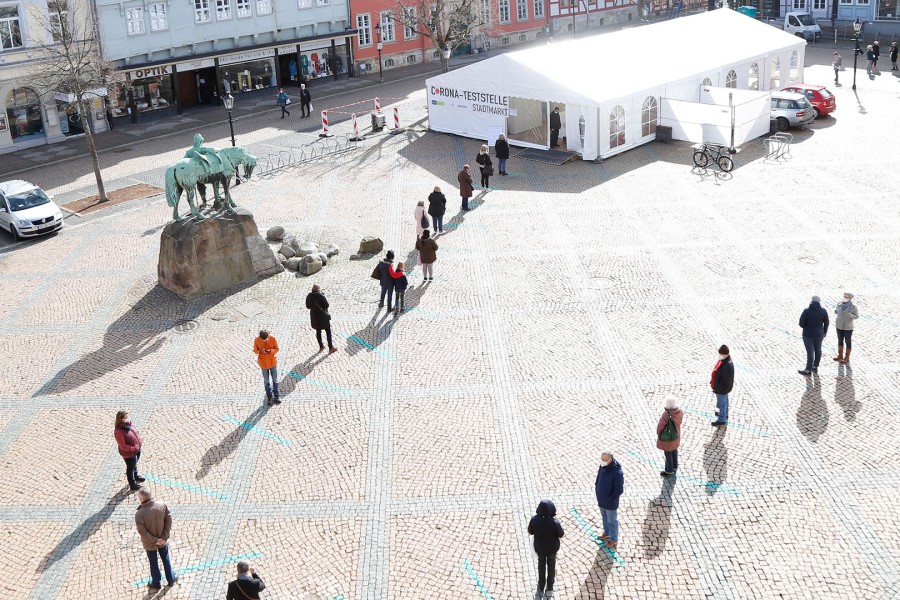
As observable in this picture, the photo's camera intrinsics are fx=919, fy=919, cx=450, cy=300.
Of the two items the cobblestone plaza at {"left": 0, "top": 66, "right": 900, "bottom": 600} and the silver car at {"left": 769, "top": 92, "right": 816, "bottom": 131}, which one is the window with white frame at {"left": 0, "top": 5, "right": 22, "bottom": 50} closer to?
the cobblestone plaza at {"left": 0, "top": 66, "right": 900, "bottom": 600}

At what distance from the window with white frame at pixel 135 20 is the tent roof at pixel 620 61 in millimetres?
15144

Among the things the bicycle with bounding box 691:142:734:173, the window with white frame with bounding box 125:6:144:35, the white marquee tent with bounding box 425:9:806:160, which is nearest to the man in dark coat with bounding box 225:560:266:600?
the bicycle with bounding box 691:142:734:173

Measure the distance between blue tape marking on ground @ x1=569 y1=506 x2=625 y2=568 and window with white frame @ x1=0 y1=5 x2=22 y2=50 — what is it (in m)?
34.1

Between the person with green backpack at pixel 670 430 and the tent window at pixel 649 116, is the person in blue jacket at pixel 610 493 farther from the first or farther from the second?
the tent window at pixel 649 116

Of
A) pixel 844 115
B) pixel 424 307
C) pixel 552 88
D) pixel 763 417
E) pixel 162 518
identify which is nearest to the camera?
pixel 162 518

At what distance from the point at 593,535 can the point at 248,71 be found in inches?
1592

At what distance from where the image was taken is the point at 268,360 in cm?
1641

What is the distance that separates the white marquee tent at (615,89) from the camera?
104 ft

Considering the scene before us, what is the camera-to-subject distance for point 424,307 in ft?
67.7

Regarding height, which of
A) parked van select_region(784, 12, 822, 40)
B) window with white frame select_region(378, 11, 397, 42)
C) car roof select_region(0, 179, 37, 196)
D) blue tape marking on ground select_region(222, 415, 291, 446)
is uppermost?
window with white frame select_region(378, 11, 397, 42)

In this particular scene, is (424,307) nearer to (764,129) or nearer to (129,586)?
(129,586)

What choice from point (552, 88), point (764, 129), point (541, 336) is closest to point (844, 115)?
point (764, 129)

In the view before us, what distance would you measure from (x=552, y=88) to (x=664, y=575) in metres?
22.6

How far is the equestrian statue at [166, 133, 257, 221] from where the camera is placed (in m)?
21.4
